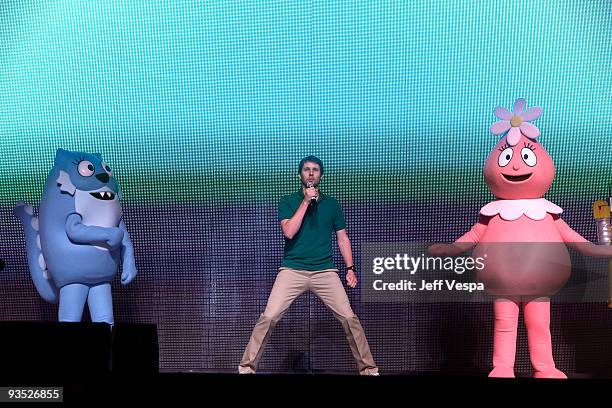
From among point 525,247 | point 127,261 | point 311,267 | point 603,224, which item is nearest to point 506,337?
point 525,247

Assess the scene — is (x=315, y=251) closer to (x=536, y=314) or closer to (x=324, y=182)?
(x=324, y=182)

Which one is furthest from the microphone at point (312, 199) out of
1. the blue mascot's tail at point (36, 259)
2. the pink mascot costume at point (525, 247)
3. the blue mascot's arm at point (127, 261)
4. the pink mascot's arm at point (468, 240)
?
the blue mascot's tail at point (36, 259)

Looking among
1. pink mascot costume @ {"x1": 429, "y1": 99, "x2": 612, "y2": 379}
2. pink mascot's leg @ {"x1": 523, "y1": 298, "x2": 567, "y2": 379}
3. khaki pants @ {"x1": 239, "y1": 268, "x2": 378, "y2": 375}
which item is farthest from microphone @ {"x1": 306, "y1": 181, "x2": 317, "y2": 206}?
pink mascot's leg @ {"x1": 523, "y1": 298, "x2": 567, "y2": 379}

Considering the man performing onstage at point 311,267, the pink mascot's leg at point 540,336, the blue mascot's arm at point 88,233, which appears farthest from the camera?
the man performing onstage at point 311,267

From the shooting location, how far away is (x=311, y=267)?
3.68 metres

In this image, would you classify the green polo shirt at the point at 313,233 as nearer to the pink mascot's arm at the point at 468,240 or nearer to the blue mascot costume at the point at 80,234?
the pink mascot's arm at the point at 468,240

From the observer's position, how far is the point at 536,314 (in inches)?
134

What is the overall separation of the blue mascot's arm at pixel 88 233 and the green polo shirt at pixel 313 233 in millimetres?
1039

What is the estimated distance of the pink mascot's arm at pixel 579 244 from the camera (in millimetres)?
3496

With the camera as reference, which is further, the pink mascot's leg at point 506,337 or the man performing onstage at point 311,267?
the man performing onstage at point 311,267

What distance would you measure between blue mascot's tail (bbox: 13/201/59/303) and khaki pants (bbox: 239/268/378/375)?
1.29 m

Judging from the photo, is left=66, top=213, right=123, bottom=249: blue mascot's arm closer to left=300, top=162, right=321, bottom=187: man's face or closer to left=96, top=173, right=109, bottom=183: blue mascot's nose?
left=96, top=173, right=109, bottom=183: blue mascot's nose

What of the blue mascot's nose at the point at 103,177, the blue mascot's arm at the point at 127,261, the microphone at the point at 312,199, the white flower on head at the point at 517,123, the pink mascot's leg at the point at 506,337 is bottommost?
the pink mascot's leg at the point at 506,337

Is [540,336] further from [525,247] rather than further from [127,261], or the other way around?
[127,261]
